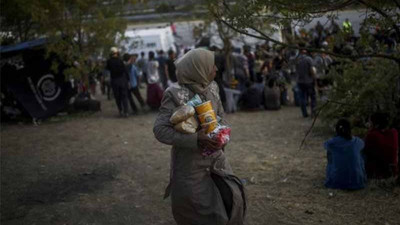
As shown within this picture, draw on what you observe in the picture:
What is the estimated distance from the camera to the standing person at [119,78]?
12562mm

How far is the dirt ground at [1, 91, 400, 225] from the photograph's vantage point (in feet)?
18.6

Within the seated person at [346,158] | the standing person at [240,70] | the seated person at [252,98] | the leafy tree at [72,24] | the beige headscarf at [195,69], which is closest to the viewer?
the beige headscarf at [195,69]

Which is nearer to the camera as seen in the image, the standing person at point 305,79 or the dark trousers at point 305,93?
the standing person at point 305,79

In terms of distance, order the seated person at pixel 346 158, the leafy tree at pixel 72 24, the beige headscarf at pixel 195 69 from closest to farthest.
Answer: the beige headscarf at pixel 195 69
the seated person at pixel 346 158
the leafy tree at pixel 72 24

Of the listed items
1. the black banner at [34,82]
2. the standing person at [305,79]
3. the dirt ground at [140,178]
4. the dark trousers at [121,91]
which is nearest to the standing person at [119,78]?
the dark trousers at [121,91]

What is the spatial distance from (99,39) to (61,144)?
4533 mm

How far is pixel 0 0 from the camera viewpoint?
12.4 metres

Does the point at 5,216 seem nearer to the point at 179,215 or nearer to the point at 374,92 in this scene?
the point at 179,215

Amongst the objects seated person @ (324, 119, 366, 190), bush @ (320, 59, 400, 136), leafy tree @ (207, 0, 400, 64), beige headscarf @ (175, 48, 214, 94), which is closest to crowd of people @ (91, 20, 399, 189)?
seated person @ (324, 119, 366, 190)

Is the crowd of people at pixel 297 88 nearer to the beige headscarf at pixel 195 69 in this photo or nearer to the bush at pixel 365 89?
the beige headscarf at pixel 195 69

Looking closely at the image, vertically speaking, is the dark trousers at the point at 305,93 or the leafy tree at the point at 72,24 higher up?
the leafy tree at the point at 72,24

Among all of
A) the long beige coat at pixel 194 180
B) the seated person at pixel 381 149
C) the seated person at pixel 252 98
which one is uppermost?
the long beige coat at pixel 194 180

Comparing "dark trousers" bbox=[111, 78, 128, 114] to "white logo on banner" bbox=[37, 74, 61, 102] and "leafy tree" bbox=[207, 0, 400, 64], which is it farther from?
"leafy tree" bbox=[207, 0, 400, 64]

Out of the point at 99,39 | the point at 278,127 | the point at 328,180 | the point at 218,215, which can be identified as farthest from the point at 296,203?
the point at 99,39
